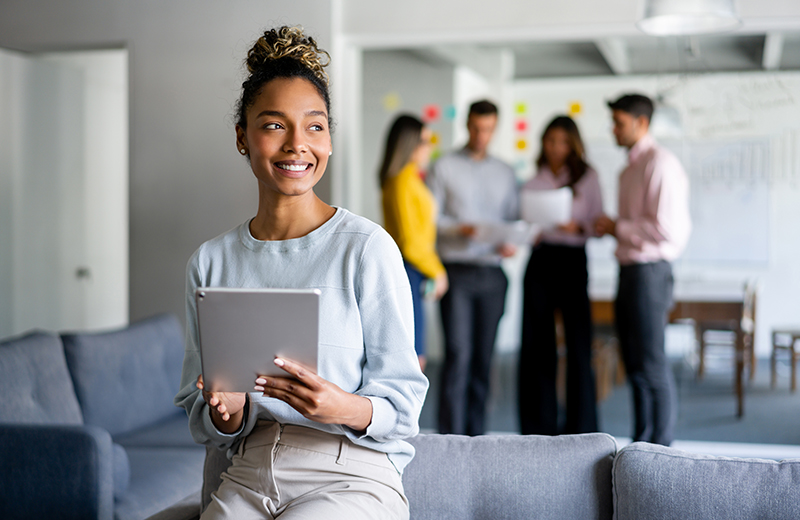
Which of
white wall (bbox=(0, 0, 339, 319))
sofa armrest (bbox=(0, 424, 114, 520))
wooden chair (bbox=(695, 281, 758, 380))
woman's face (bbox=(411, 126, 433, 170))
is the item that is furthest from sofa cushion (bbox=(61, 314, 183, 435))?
wooden chair (bbox=(695, 281, 758, 380))

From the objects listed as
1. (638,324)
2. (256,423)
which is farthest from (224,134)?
(256,423)

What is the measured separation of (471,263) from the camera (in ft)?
12.4

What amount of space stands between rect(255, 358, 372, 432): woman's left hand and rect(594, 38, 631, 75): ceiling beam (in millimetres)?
3184

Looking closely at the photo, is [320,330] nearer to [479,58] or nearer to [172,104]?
[479,58]

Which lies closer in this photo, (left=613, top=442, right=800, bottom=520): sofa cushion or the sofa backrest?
(left=613, top=442, right=800, bottom=520): sofa cushion

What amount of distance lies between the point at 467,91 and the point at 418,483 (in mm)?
2879

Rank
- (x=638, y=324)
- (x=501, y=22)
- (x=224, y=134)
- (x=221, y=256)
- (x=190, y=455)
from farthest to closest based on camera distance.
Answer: (x=224, y=134) → (x=501, y=22) → (x=638, y=324) → (x=190, y=455) → (x=221, y=256)

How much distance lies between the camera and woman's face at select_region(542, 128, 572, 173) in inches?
156

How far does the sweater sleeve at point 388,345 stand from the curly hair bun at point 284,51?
361 mm

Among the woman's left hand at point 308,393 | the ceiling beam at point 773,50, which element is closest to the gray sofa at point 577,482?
the woman's left hand at point 308,393

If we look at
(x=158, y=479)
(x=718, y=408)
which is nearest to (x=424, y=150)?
(x=718, y=408)

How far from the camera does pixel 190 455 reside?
2807mm

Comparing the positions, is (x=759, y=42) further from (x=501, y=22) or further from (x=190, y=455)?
(x=190, y=455)

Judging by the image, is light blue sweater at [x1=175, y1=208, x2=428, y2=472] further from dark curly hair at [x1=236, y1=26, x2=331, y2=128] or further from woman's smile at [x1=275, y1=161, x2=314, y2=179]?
dark curly hair at [x1=236, y1=26, x2=331, y2=128]
